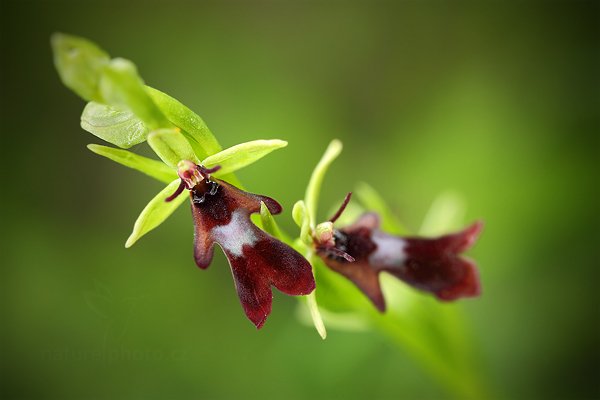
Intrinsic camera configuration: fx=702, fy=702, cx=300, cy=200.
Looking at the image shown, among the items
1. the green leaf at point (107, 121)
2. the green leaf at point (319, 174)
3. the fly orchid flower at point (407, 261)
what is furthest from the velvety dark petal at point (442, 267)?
the green leaf at point (107, 121)

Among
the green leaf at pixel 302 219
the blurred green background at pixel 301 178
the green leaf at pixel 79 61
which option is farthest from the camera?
the blurred green background at pixel 301 178

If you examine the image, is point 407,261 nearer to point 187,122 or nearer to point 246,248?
point 246,248

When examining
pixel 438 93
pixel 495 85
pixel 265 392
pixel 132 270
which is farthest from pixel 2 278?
pixel 495 85

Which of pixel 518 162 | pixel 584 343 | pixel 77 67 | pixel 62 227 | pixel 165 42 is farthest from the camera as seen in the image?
pixel 165 42

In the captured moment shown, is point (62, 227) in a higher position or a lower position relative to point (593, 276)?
lower

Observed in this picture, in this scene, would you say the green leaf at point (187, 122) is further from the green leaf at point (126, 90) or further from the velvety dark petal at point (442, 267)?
the velvety dark petal at point (442, 267)

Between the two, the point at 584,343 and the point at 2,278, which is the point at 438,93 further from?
the point at 2,278

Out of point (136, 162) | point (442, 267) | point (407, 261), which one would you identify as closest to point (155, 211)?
point (136, 162)
